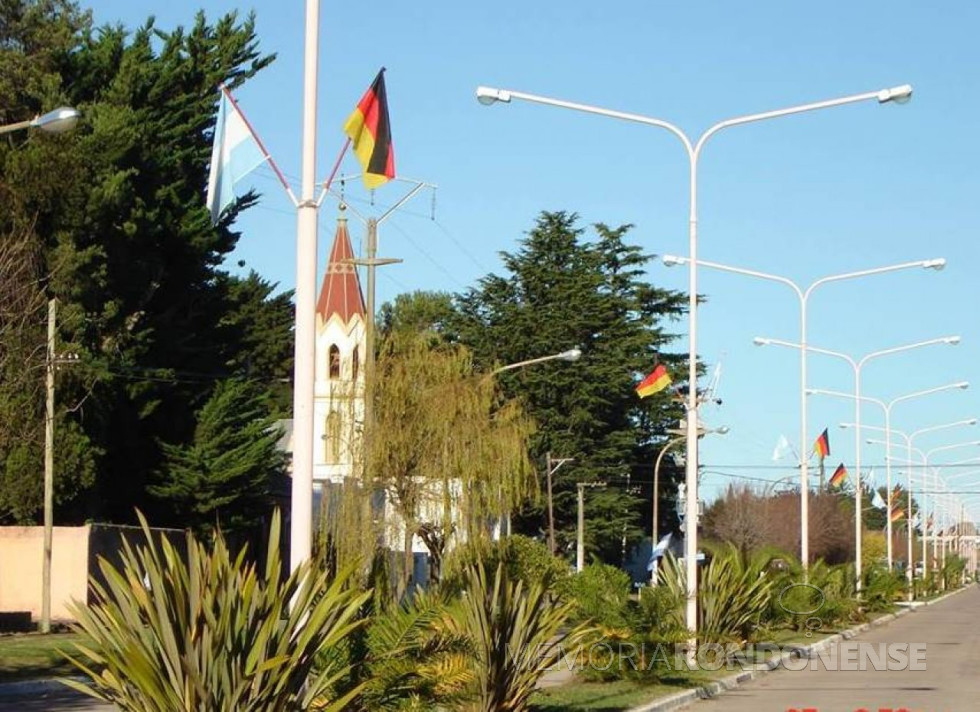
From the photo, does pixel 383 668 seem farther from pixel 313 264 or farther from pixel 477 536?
pixel 477 536

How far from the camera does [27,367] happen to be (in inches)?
1340

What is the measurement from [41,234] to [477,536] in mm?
16409

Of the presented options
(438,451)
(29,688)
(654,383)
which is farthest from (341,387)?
(29,688)

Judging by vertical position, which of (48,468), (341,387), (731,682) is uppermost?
(341,387)

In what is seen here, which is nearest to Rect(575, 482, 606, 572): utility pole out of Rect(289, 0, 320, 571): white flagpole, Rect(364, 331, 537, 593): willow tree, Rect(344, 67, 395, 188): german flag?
Rect(364, 331, 537, 593): willow tree

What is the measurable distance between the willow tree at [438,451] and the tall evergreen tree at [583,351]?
1401 inches

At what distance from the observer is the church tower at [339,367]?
34469mm

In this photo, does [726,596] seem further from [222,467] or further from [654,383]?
[222,467]

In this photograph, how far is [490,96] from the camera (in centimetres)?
2294

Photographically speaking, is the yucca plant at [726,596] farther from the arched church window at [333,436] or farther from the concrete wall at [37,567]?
the concrete wall at [37,567]

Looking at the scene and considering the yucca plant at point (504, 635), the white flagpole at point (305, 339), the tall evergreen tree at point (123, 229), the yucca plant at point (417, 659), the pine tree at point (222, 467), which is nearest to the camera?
Result: the white flagpole at point (305, 339)

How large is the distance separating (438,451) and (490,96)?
12966mm

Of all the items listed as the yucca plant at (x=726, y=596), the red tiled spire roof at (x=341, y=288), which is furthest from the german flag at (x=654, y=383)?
the red tiled spire roof at (x=341, y=288)

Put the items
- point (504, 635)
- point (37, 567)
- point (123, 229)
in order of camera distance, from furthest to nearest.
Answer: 1. point (123, 229)
2. point (37, 567)
3. point (504, 635)
